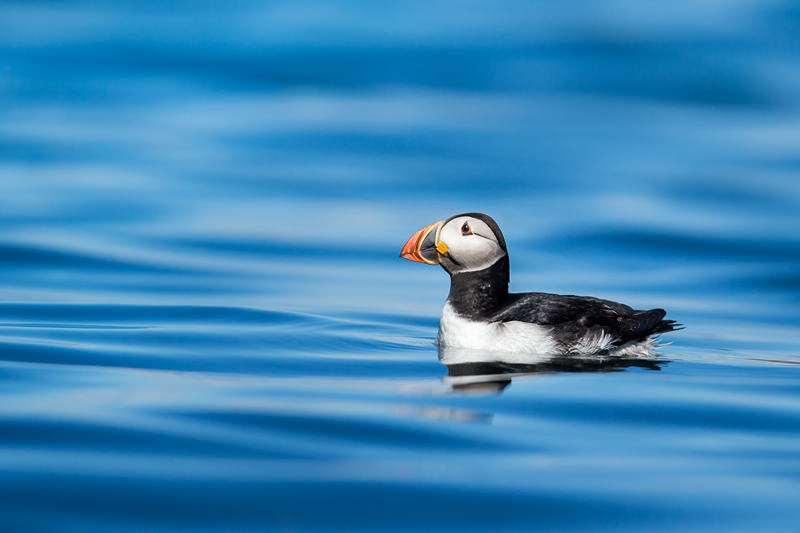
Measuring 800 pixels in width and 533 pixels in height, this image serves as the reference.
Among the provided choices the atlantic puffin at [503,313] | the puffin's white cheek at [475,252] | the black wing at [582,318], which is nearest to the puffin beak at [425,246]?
the atlantic puffin at [503,313]

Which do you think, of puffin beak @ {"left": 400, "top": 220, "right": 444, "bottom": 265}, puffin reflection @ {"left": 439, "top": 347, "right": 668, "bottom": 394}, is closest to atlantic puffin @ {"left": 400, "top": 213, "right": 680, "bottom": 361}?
puffin beak @ {"left": 400, "top": 220, "right": 444, "bottom": 265}

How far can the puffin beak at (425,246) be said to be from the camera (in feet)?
28.1

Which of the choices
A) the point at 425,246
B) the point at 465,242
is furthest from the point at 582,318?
the point at 425,246

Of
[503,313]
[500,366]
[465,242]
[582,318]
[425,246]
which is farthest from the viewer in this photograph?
[425,246]

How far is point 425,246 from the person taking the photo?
8.60m

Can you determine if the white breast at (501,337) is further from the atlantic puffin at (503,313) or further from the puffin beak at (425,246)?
the puffin beak at (425,246)

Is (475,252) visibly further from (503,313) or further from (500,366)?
(500,366)

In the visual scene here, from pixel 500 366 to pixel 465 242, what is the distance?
1357 mm

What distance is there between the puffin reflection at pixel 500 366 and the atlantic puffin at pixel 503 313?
0.10m

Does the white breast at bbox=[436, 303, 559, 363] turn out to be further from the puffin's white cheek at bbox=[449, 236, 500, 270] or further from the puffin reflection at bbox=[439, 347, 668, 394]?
the puffin's white cheek at bbox=[449, 236, 500, 270]

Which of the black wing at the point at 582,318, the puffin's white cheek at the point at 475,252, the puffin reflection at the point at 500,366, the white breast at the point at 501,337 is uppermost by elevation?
the puffin's white cheek at the point at 475,252

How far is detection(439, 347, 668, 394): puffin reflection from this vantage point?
676 centimetres

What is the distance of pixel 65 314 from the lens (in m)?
9.77

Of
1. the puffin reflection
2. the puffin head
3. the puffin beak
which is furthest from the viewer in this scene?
the puffin beak
